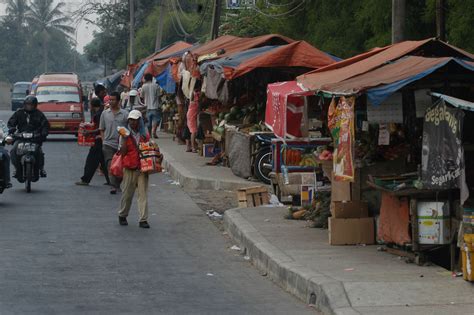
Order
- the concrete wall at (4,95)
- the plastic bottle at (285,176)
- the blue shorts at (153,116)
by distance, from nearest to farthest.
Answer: the plastic bottle at (285,176)
the blue shorts at (153,116)
the concrete wall at (4,95)

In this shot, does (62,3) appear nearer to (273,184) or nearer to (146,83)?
(146,83)

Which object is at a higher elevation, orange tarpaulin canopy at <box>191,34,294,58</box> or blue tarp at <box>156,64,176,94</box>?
orange tarpaulin canopy at <box>191,34,294,58</box>

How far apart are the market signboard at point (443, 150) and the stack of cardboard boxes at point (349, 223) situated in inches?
76.5

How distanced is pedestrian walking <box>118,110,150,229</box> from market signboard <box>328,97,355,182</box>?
3.41 meters

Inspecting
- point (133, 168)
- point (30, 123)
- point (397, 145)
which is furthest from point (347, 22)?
point (397, 145)

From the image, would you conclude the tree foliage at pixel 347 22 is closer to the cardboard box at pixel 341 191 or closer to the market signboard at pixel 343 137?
the cardboard box at pixel 341 191

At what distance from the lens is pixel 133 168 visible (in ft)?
49.3

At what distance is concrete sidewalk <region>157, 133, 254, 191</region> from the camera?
20156 millimetres

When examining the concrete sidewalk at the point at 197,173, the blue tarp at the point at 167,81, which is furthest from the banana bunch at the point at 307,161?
the blue tarp at the point at 167,81

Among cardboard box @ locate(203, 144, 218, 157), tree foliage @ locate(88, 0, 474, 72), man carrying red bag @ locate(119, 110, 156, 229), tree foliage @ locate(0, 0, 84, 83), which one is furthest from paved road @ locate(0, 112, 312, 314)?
tree foliage @ locate(0, 0, 84, 83)

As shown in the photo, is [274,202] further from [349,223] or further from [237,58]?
[237,58]

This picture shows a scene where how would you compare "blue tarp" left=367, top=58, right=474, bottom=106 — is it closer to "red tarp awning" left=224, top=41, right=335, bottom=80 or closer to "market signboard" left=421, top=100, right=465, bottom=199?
"market signboard" left=421, top=100, right=465, bottom=199

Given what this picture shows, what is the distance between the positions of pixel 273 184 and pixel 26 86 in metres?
56.2

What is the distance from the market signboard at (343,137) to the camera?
1192 centimetres
